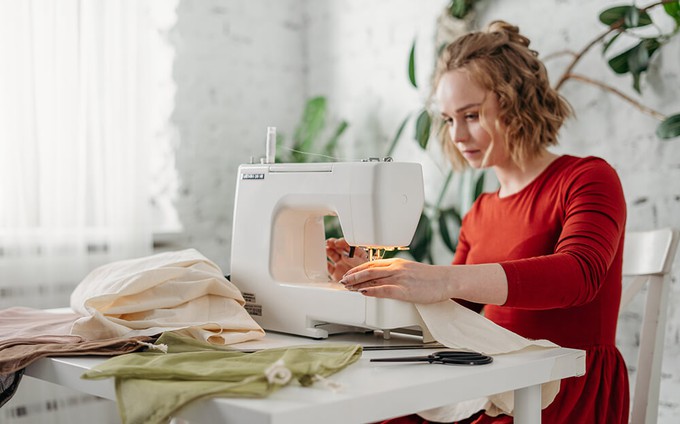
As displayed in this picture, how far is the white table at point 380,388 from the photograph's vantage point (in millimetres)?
953

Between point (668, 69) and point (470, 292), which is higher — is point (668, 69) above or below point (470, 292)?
above

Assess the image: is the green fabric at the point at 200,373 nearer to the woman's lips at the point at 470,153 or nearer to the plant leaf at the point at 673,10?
the woman's lips at the point at 470,153

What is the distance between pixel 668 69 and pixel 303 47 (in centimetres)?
181

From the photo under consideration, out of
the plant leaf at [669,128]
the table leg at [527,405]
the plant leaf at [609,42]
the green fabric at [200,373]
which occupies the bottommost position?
the table leg at [527,405]

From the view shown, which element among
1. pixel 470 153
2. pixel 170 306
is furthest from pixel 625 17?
pixel 170 306

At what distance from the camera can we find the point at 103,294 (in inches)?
55.9

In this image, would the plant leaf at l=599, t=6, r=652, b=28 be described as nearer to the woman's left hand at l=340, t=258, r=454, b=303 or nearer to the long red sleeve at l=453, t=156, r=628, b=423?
the long red sleeve at l=453, t=156, r=628, b=423

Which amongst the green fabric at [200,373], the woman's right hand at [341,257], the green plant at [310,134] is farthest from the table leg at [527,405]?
the green plant at [310,134]

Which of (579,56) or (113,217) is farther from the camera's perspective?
(113,217)

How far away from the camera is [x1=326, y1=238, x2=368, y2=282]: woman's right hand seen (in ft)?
5.67

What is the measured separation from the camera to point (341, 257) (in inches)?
68.6

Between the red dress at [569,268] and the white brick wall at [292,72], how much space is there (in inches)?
29.8

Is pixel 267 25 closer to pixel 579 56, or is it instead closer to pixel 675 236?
pixel 579 56

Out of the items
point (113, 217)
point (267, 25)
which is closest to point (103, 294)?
point (113, 217)
